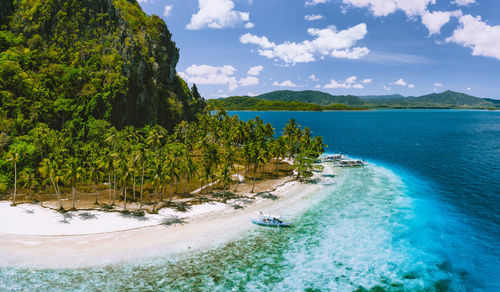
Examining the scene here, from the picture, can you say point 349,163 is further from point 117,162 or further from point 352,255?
point 117,162

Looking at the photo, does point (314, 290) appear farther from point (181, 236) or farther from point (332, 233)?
point (181, 236)

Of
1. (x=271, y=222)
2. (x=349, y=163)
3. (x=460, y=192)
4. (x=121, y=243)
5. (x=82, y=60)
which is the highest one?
(x=82, y=60)

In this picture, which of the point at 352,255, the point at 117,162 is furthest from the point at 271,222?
the point at 117,162

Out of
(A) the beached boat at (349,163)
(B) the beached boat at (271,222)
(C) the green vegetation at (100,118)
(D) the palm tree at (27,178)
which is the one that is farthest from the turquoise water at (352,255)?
(A) the beached boat at (349,163)

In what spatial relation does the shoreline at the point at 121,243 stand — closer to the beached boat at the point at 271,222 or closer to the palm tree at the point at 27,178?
the beached boat at the point at 271,222

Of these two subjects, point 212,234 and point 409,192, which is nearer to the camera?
point 212,234

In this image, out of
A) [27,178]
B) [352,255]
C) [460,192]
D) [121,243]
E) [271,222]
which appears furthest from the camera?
[460,192]

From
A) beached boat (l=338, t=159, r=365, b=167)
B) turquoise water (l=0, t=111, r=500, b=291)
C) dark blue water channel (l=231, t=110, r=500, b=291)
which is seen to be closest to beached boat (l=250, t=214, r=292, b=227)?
turquoise water (l=0, t=111, r=500, b=291)

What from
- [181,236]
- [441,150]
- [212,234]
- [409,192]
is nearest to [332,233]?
[212,234]
